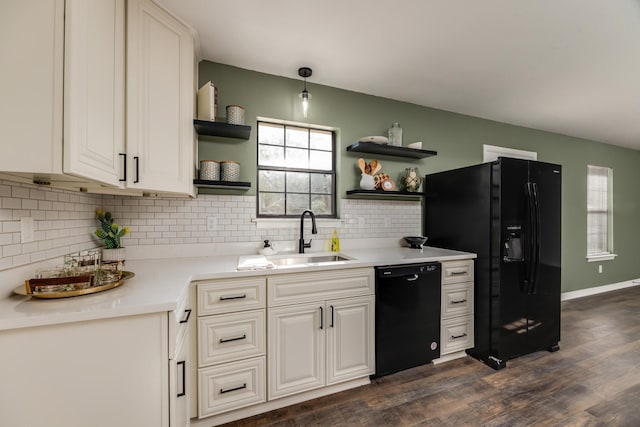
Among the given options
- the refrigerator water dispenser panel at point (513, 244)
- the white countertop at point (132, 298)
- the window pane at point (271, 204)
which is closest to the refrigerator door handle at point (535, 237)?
the refrigerator water dispenser panel at point (513, 244)

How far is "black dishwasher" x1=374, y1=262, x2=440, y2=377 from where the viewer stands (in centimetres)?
203

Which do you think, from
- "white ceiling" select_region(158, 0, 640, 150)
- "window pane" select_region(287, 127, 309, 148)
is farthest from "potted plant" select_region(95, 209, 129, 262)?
"window pane" select_region(287, 127, 309, 148)

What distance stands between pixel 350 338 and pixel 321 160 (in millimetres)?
1693

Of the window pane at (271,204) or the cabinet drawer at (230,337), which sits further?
the window pane at (271,204)

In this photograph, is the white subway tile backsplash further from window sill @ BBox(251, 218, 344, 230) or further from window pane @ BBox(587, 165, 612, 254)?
window pane @ BBox(587, 165, 612, 254)

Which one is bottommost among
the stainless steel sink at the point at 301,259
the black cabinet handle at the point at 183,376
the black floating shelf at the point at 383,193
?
the black cabinet handle at the point at 183,376

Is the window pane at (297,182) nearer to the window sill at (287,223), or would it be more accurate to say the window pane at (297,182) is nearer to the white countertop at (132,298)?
the window sill at (287,223)

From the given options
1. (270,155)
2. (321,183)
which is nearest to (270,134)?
(270,155)

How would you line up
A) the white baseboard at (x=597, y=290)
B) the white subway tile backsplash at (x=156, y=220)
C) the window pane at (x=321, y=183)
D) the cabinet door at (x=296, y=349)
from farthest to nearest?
the white baseboard at (x=597, y=290), the window pane at (x=321, y=183), the cabinet door at (x=296, y=349), the white subway tile backsplash at (x=156, y=220)

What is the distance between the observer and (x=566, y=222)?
4094 millimetres

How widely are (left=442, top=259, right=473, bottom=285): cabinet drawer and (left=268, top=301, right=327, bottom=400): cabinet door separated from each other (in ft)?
3.86

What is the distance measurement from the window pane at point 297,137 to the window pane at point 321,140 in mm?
54

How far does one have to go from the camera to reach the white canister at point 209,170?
2.04 m

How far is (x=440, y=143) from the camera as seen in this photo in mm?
3221
